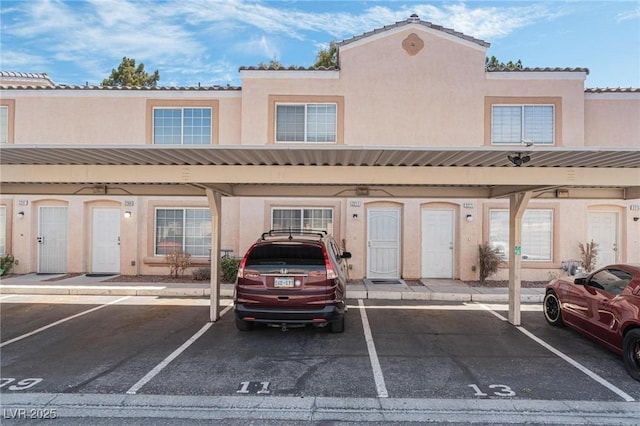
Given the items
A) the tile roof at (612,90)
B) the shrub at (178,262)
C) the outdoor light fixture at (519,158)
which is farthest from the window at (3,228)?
the tile roof at (612,90)

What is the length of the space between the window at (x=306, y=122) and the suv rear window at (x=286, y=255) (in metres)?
6.00

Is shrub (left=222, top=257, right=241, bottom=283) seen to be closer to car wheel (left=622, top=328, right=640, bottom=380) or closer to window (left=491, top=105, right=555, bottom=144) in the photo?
car wheel (left=622, top=328, right=640, bottom=380)

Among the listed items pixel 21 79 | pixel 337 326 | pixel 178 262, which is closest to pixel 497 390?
pixel 337 326

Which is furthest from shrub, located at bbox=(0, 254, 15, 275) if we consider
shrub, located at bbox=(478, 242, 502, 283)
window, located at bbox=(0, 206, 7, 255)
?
shrub, located at bbox=(478, 242, 502, 283)

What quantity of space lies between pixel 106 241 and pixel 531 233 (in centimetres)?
1376

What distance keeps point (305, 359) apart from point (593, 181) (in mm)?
5405

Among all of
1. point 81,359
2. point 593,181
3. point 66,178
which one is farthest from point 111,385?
point 593,181

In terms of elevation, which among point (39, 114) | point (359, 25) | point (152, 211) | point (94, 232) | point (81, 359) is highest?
point (359, 25)

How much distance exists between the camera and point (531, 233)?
11188 millimetres

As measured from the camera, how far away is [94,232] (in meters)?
11.8

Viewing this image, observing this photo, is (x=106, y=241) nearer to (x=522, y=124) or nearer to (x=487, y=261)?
(x=487, y=261)

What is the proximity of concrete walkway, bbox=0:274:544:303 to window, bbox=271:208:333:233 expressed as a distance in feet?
7.14

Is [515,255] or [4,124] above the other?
[4,124]

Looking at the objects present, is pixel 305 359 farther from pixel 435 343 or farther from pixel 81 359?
pixel 81 359
